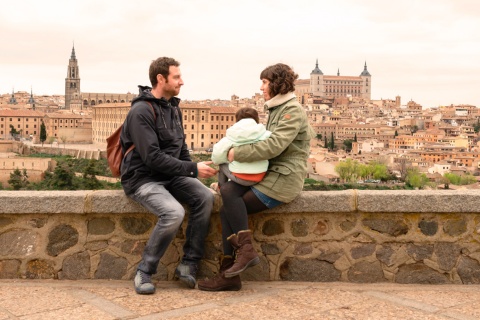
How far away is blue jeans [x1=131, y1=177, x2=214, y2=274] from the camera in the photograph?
3393 mm

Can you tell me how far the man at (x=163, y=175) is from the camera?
11.1 ft

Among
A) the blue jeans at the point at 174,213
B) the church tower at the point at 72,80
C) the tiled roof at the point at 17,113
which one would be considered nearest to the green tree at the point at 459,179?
the blue jeans at the point at 174,213

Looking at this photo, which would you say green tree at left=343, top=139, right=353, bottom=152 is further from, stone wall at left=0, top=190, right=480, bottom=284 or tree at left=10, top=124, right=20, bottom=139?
stone wall at left=0, top=190, right=480, bottom=284

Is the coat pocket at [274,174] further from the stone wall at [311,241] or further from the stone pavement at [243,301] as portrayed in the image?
the stone pavement at [243,301]

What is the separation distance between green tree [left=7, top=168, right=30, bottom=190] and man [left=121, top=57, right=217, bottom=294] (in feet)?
144

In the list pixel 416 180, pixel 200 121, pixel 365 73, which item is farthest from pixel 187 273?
pixel 365 73

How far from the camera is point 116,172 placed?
12.0 ft

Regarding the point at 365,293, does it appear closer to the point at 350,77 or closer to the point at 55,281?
the point at 55,281

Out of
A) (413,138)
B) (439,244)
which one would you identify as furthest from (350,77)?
(439,244)

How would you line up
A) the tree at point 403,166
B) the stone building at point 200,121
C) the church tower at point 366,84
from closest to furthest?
the tree at point 403,166 → the stone building at point 200,121 → the church tower at point 366,84

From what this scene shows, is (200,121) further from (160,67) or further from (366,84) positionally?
(366,84)

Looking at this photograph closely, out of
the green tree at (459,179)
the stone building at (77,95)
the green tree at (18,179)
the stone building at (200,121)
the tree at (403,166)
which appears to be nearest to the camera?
the green tree at (18,179)

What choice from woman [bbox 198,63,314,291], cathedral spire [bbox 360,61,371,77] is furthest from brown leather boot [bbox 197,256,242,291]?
cathedral spire [bbox 360,61,371,77]

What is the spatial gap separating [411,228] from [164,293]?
1.43m
